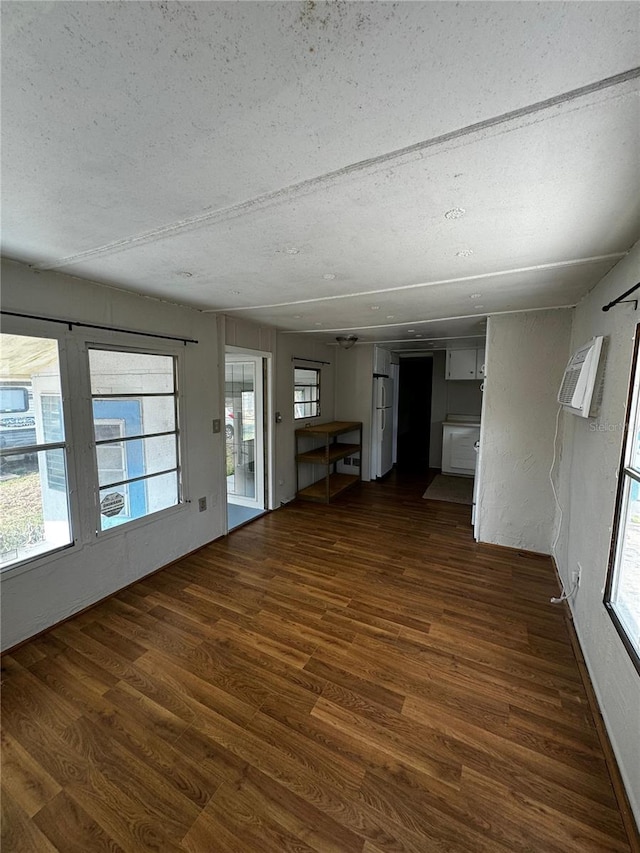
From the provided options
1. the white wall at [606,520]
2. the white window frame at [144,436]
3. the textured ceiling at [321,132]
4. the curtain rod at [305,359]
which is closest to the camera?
the textured ceiling at [321,132]

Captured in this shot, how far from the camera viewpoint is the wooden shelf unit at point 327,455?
4.93 m

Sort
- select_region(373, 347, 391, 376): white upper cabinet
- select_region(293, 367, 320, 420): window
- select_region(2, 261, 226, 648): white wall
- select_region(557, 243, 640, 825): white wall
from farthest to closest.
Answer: select_region(373, 347, 391, 376): white upper cabinet < select_region(293, 367, 320, 420): window < select_region(2, 261, 226, 648): white wall < select_region(557, 243, 640, 825): white wall

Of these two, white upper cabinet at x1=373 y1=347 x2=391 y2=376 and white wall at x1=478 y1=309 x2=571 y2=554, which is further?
white upper cabinet at x1=373 y1=347 x2=391 y2=376

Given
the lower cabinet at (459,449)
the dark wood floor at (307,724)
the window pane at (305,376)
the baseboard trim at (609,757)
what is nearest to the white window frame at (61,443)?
the dark wood floor at (307,724)

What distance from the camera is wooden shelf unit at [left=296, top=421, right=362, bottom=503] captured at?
4934 millimetres

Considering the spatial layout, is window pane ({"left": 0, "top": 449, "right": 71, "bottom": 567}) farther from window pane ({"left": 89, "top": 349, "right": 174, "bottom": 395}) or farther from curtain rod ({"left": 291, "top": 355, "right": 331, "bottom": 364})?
curtain rod ({"left": 291, "top": 355, "right": 331, "bottom": 364})

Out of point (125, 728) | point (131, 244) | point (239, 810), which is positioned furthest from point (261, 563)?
point (131, 244)

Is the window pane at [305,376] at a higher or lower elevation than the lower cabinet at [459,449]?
higher

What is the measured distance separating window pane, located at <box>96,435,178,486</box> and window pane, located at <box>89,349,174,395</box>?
1.43 ft

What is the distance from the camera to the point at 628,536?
63.1 inches

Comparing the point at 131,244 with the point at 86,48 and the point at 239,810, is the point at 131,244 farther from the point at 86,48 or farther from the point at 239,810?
the point at 239,810

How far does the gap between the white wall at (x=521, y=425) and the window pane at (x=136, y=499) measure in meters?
3.23

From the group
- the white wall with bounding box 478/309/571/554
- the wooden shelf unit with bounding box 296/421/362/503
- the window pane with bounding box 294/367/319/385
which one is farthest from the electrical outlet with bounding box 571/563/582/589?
the window pane with bounding box 294/367/319/385

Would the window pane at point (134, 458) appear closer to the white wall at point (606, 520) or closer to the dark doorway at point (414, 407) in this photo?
the white wall at point (606, 520)
